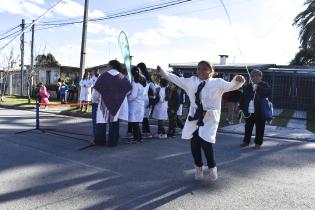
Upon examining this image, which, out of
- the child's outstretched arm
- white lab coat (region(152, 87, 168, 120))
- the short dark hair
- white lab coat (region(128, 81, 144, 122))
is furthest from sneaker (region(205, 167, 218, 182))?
white lab coat (region(152, 87, 168, 120))

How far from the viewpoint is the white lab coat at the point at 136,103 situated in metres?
9.44

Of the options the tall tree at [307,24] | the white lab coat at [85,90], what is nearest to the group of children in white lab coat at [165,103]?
the white lab coat at [85,90]

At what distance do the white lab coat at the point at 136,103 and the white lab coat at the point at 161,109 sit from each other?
1031 millimetres

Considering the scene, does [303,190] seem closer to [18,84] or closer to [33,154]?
[33,154]

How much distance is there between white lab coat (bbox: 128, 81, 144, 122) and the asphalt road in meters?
0.68

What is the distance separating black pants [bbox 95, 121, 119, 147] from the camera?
8.87m

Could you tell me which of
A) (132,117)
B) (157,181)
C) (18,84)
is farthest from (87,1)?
(18,84)

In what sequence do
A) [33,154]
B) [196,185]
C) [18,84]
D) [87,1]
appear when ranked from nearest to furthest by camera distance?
1. [196,185]
2. [33,154]
3. [87,1]
4. [18,84]

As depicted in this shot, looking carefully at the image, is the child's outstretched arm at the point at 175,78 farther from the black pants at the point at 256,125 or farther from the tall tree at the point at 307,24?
the tall tree at the point at 307,24

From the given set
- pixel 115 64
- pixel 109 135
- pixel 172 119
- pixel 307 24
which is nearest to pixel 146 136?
pixel 172 119

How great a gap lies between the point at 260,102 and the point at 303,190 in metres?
3.34

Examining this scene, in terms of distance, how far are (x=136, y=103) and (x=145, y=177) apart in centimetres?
342

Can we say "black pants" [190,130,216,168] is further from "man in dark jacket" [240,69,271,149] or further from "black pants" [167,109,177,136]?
"black pants" [167,109,177,136]

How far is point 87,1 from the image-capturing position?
2023 centimetres
